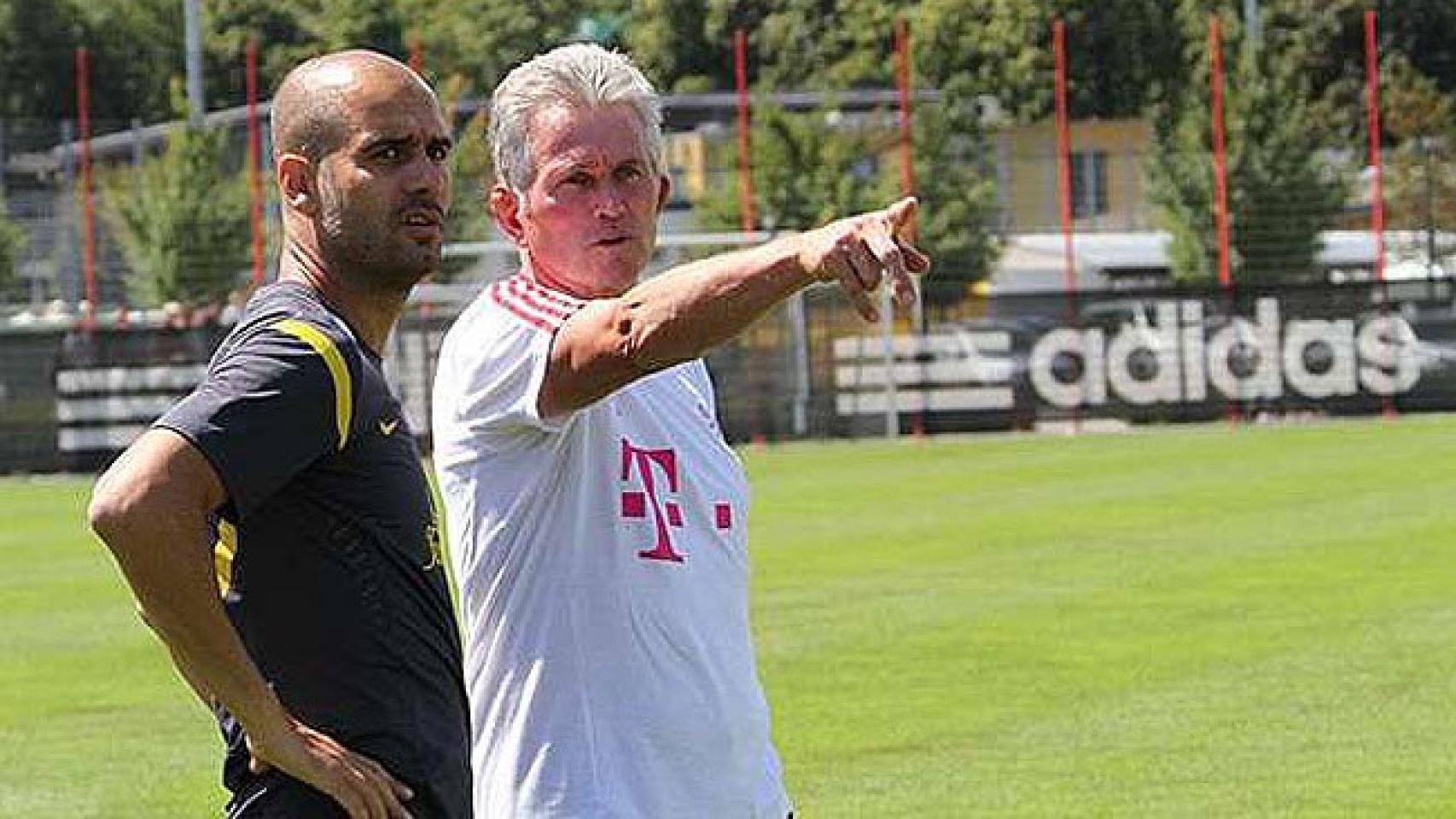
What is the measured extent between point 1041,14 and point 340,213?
2711 inches

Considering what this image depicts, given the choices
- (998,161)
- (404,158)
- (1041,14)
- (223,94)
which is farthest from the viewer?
(223,94)

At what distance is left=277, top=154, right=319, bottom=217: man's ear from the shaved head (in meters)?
0.01

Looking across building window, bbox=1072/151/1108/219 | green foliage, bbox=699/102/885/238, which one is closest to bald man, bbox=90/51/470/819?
green foliage, bbox=699/102/885/238

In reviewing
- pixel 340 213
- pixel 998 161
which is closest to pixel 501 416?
pixel 340 213

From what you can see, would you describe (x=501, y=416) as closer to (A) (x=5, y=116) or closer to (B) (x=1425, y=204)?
(B) (x=1425, y=204)

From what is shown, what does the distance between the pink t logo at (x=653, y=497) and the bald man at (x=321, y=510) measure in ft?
1.05

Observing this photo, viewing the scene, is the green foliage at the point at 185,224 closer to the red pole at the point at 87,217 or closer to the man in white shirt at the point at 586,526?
the red pole at the point at 87,217

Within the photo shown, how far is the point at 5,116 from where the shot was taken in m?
73.9

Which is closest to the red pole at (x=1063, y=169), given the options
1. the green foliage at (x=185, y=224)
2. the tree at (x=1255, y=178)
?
the tree at (x=1255, y=178)

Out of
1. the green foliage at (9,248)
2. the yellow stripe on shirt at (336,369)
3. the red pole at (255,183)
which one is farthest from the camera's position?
the green foliage at (9,248)

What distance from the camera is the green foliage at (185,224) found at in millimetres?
41531

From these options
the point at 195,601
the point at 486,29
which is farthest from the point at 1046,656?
the point at 486,29

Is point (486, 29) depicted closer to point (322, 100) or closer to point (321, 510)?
→ point (322, 100)

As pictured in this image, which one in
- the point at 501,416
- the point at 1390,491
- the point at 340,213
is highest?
the point at 340,213
